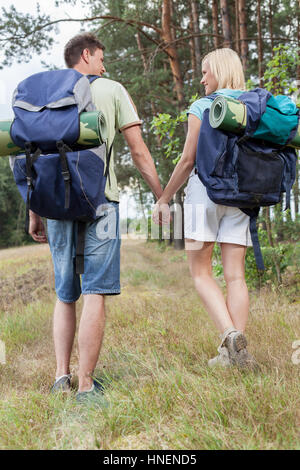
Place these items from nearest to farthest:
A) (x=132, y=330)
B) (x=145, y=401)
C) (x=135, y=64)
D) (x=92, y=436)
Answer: (x=92, y=436), (x=145, y=401), (x=132, y=330), (x=135, y=64)

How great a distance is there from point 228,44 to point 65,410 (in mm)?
7573

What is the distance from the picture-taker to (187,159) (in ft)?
9.21

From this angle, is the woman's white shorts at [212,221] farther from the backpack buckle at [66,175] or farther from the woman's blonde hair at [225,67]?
the backpack buckle at [66,175]

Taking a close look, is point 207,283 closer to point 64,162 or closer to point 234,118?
point 234,118

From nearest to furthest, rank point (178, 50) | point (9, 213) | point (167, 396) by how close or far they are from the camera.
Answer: point (167, 396)
point (178, 50)
point (9, 213)

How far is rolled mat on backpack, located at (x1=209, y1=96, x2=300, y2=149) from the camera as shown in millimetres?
2432

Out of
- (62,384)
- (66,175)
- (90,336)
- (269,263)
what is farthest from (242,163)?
(269,263)

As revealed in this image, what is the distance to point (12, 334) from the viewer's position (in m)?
4.46

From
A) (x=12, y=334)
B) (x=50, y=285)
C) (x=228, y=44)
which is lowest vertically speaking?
(x=50, y=285)

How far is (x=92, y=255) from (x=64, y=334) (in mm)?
631

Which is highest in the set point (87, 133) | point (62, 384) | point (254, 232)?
point (87, 133)

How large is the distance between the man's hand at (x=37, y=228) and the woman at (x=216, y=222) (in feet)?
3.10

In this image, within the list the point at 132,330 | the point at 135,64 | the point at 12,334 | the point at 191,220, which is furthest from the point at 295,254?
the point at 135,64
